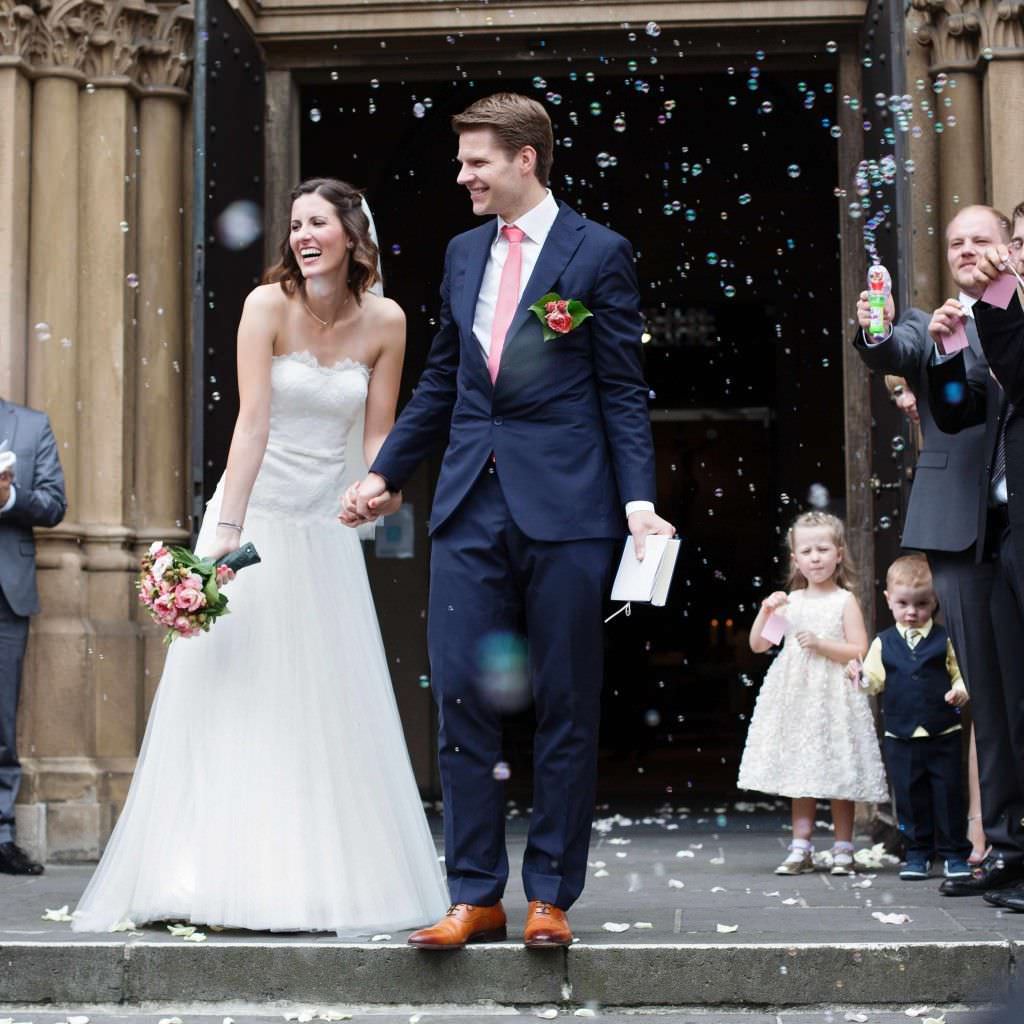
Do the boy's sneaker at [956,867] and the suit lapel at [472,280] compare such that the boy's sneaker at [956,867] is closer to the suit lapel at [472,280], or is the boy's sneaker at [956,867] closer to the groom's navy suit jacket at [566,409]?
the groom's navy suit jacket at [566,409]

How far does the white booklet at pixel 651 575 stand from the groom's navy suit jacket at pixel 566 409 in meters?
0.18

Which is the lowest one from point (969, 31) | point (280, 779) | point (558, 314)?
point (280, 779)

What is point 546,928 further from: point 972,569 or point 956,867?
point 956,867

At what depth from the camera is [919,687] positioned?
6621 mm

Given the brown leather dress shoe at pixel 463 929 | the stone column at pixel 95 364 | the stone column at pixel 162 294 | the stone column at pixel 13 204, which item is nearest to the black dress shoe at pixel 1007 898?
the brown leather dress shoe at pixel 463 929

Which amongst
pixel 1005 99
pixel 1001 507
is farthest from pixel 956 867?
pixel 1005 99

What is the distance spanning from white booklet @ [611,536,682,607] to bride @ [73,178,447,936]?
50.5 inches

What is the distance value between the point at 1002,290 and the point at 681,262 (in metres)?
8.93

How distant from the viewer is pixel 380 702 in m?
5.46

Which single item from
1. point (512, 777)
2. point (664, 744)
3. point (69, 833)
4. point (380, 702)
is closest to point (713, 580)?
point (664, 744)

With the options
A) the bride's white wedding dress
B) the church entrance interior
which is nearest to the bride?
the bride's white wedding dress

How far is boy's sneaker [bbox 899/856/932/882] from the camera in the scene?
6539mm

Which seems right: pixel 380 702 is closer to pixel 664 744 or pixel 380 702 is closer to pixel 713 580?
pixel 664 744

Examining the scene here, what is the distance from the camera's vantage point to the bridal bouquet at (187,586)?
5.15 m
